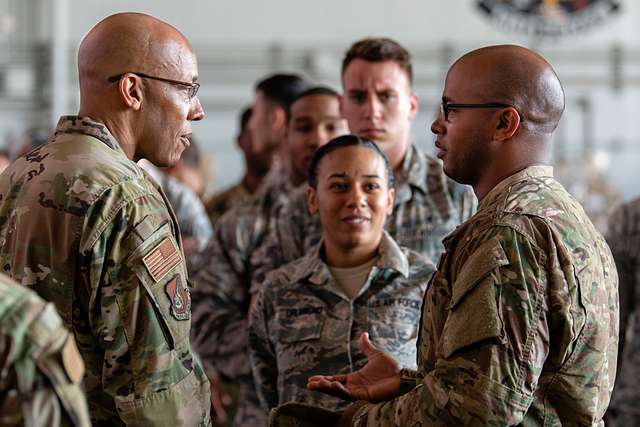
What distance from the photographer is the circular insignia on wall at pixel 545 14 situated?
11078 millimetres

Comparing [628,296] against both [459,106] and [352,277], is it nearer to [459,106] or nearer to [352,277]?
[352,277]

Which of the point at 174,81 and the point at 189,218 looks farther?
the point at 189,218

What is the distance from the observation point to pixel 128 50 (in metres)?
2.56

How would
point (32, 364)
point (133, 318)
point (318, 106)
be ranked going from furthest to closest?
1. point (318, 106)
2. point (133, 318)
3. point (32, 364)

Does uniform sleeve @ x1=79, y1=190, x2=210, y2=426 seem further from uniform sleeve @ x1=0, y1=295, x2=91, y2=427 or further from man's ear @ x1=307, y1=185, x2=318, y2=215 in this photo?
man's ear @ x1=307, y1=185, x2=318, y2=215

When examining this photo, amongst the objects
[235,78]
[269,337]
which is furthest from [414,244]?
[235,78]

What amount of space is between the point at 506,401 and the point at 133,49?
3.81 feet

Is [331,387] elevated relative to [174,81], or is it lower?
lower

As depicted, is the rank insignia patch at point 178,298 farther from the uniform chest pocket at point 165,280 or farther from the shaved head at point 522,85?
the shaved head at point 522,85

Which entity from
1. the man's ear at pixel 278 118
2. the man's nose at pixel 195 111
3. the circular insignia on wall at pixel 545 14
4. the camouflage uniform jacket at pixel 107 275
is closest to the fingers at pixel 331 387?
the camouflage uniform jacket at pixel 107 275

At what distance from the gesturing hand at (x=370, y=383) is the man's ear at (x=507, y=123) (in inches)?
23.9

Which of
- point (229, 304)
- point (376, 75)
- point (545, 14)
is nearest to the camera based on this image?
point (376, 75)

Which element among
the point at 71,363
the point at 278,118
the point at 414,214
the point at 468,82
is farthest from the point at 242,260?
the point at 71,363

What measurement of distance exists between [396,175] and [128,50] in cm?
144
